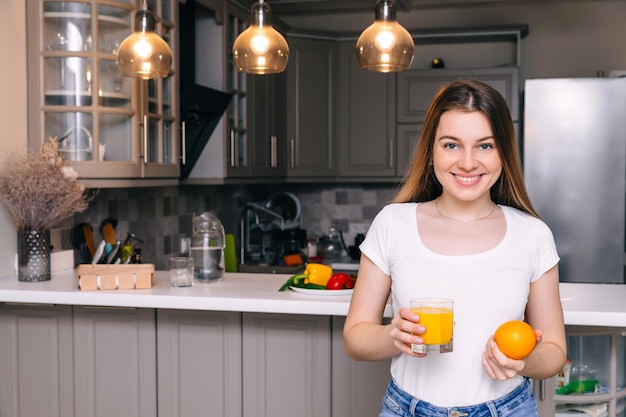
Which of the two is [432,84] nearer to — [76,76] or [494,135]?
[76,76]

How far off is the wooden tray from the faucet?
232cm

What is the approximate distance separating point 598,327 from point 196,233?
1.39 metres

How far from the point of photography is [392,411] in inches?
63.0

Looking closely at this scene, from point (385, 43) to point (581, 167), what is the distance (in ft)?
8.35

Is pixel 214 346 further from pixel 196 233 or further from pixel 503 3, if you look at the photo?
pixel 503 3

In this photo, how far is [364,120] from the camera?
5.09 metres

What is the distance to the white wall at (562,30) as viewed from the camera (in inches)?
196

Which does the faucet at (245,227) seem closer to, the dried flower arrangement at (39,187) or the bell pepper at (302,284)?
the dried flower arrangement at (39,187)

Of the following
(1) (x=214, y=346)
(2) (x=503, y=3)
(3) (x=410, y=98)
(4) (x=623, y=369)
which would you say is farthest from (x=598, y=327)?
(2) (x=503, y=3)

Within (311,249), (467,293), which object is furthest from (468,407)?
(311,249)

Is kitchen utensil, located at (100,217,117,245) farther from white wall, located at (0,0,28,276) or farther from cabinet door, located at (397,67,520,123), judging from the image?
cabinet door, located at (397,67,520,123)

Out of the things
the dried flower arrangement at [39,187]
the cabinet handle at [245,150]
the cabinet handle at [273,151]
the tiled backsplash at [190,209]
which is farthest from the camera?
the cabinet handle at [273,151]

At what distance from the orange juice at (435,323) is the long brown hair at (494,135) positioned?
36cm

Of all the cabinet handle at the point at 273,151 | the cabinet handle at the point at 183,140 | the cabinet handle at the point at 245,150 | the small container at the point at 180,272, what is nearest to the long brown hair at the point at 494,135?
the small container at the point at 180,272
